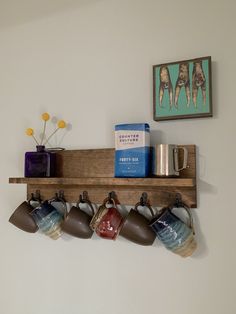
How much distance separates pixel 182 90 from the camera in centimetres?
101

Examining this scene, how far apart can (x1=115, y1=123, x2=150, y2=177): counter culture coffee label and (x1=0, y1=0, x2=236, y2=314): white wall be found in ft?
0.37

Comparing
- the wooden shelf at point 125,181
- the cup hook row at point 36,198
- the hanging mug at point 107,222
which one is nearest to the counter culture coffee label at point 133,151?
the wooden shelf at point 125,181

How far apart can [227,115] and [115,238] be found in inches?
21.9

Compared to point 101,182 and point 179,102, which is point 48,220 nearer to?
point 101,182

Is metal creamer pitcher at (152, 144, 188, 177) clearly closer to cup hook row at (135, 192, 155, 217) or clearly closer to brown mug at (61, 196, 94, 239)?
cup hook row at (135, 192, 155, 217)

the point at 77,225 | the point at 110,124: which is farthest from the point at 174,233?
the point at 110,124

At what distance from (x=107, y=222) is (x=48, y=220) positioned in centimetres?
26

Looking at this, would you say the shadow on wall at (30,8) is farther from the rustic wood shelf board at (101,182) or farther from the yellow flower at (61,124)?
the rustic wood shelf board at (101,182)

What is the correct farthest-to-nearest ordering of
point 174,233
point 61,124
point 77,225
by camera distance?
point 61,124 < point 77,225 < point 174,233

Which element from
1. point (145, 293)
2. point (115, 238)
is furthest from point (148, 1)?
point (145, 293)

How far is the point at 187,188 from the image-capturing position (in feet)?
3.25

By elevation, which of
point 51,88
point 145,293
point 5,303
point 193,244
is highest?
point 51,88

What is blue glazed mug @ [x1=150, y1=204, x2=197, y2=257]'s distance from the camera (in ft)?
3.09

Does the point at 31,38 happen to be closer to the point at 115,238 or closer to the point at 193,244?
the point at 115,238
